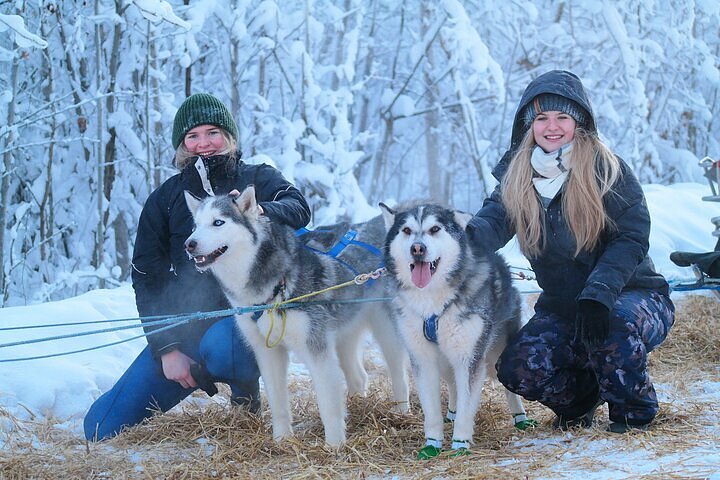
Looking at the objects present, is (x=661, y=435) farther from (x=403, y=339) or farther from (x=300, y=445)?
(x=300, y=445)

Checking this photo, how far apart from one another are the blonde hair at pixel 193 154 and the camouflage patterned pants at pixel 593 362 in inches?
57.4

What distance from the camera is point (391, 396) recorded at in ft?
12.1

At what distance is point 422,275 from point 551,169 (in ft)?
2.13

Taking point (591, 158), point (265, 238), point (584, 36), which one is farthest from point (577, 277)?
point (584, 36)

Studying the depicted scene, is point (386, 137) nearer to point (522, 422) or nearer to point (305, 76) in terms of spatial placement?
point (305, 76)

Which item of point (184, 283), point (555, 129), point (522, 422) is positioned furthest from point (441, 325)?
point (184, 283)

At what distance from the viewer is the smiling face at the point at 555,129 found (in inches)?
108

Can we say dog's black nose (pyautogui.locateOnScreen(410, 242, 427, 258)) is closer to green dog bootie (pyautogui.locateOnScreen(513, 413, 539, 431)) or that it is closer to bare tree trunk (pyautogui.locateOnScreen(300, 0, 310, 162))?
green dog bootie (pyautogui.locateOnScreen(513, 413, 539, 431))

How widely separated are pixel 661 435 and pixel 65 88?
6.24m

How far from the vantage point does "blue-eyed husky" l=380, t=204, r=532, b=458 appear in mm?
2621

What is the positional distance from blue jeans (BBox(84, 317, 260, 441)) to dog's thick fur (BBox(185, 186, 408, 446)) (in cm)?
23

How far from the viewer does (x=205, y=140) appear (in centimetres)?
319

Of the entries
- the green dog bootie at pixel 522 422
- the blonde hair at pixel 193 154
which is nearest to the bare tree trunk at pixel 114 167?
the blonde hair at pixel 193 154

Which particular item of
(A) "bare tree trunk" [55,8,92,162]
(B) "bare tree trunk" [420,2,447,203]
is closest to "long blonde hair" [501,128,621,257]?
(B) "bare tree trunk" [420,2,447,203]
